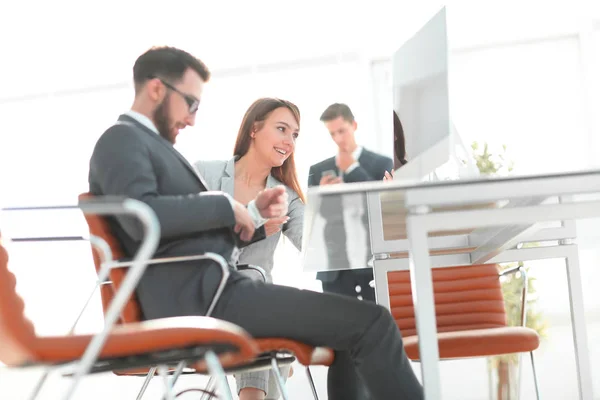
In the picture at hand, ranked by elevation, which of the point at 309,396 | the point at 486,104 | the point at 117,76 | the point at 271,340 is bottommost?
the point at 309,396

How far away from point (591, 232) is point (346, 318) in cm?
133

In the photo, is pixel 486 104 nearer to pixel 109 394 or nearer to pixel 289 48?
pixel 289 48

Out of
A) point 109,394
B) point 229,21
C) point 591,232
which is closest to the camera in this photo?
point 591,232

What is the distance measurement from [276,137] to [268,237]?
377mm

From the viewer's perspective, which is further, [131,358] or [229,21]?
[229,21]

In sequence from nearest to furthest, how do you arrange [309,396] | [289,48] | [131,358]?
[131,358], [309,396], [289,48]

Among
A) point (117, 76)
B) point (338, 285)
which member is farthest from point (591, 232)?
point (117, 76)

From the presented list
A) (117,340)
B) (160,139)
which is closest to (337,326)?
(117,340)

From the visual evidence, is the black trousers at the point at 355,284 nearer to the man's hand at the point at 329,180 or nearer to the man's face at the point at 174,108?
the man's hand at the point at 329,180

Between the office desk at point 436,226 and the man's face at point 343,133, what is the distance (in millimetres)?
817

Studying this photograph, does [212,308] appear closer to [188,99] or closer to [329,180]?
[188,99]

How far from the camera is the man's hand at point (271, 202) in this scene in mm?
1912

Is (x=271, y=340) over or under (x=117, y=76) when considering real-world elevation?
under

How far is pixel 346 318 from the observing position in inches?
67.9
